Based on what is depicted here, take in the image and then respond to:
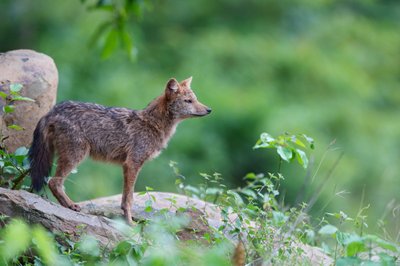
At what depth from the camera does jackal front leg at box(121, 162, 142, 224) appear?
7204 mm

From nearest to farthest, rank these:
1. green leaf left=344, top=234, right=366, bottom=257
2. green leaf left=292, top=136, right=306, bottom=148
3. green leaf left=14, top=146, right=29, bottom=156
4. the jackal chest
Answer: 1. green leaf left=344, top=234, right=366, bottom=257
2. green leaf left=292, top=136, right=306, bottom=148
3. green leaf left=14, top=146, right=29, bottom=156
4. the jackal chest

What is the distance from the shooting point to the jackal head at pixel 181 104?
8148 mm

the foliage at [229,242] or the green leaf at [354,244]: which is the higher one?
the green leaf at [354,244]

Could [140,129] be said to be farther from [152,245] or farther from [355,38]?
[355,38]

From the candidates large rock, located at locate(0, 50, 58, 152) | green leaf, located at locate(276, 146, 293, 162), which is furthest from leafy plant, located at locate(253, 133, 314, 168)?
large rock, located at locate(0, 50, 58, 152)

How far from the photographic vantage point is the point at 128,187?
7.41 m

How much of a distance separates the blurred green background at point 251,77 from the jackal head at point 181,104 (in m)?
5.95

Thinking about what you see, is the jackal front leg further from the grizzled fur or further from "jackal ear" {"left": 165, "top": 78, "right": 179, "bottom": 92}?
"jackal ear" {"left": 165, "top": 78, "right": 179, "bottom": 92}

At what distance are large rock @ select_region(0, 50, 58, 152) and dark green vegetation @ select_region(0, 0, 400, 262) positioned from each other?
5528mm

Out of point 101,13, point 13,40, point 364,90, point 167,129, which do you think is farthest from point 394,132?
point 167,129

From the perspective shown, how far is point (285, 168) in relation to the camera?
52.5 ft

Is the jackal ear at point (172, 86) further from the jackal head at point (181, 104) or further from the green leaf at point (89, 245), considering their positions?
the green leaf at point (89, 245)

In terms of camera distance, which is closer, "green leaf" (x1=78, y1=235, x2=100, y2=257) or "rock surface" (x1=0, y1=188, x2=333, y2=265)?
"green leaf" (x1=78, y1=235, x2=100, y2=257)

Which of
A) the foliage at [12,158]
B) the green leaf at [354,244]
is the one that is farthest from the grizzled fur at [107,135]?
the green leaf at [354,244]
